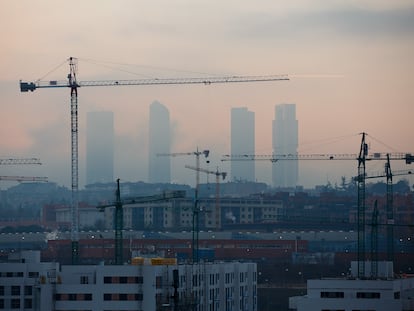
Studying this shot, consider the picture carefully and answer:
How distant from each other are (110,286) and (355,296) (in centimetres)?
456

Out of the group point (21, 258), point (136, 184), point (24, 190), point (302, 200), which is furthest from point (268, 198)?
point (21, 258)

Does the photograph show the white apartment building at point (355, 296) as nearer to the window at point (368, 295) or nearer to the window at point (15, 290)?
the window at point (368, 295)

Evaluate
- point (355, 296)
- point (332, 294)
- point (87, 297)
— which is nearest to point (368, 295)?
point (355, 296)

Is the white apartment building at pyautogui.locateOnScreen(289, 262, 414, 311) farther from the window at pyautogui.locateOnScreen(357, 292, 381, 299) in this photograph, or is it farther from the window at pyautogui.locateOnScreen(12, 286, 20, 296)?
the window at pyautogui.locateOnScreen(12, 286, 20, 296)

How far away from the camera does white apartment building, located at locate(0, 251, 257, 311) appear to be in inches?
1167

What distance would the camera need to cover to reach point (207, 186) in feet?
339

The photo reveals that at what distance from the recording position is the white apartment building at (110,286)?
1167 inches

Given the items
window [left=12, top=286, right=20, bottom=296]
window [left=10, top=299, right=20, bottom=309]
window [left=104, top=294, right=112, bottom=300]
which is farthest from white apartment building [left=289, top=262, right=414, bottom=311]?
window [left=12, top=286, right=20, bottom=296]

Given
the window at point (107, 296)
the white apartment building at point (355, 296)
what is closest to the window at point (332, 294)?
the white apartment building at point (355, 296)

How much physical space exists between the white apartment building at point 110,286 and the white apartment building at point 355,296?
254 centimetres

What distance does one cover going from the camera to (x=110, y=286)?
29.7 m

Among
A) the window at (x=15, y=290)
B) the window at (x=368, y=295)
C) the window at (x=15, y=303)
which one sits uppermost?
the window at (x=368, y=295)

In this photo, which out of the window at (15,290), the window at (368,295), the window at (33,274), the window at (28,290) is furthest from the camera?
the window at (33,274)

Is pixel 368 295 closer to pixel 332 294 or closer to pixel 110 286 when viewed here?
pixel 332 294
